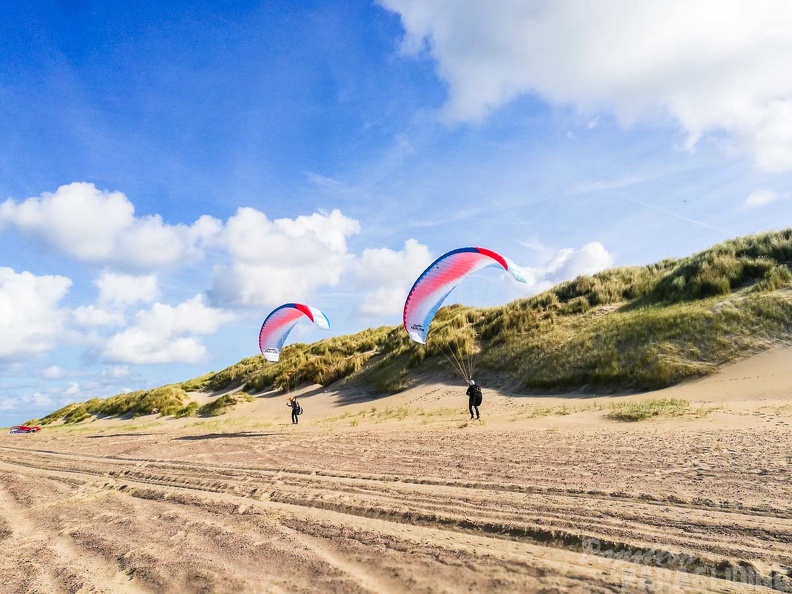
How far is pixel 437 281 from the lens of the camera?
12859 millimetres

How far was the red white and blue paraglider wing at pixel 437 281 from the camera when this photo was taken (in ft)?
39.5

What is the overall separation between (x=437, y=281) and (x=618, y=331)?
656cm

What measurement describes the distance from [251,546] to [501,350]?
14768mm

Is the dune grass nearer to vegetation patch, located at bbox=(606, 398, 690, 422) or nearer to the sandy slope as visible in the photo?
vegetation patch, located at bbox=(606, 398, 690, 422)

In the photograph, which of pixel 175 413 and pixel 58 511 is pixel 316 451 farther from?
pixel 175 413

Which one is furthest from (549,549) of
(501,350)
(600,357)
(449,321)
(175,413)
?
(175,413)

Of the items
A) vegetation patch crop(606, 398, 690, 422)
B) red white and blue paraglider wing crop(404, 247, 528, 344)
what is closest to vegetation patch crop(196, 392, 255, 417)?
red white and blue paraglider wing crop(404, 247, 528, 344)

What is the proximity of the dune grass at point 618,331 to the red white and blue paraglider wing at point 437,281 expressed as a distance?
4635mm

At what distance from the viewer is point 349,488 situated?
6195mm

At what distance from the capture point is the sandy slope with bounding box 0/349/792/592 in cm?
357

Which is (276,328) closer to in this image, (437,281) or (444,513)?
(437,281)

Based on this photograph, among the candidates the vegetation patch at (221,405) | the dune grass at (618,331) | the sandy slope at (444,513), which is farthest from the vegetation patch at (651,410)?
the vegetation patch at (221,405)

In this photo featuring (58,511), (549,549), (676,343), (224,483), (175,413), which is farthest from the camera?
(175,413)

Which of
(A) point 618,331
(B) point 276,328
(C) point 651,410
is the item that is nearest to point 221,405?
(B) point 276,328
